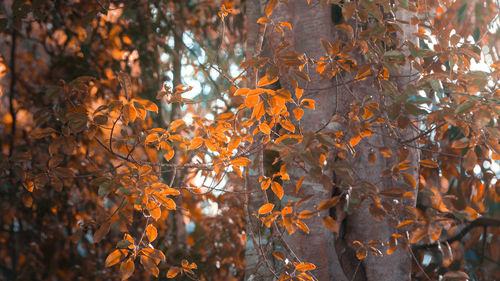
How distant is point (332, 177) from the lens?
4.80 feet

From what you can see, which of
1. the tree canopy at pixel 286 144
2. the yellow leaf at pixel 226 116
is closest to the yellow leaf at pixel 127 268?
the tree canopy at pixel 286 144

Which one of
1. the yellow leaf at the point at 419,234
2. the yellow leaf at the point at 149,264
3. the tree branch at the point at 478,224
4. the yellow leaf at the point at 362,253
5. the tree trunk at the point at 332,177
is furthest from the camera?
the tree branch at the point at 478,224

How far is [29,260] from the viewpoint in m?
2.66

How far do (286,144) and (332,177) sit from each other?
0.58 m

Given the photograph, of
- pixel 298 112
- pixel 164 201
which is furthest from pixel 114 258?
pixel 298 112

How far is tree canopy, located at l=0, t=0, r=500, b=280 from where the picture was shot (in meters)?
1.00

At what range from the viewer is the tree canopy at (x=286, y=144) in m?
1.00

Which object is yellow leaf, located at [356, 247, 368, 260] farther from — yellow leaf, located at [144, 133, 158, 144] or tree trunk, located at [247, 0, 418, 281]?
yellow leaf, located at [144, 133, 158, 144]

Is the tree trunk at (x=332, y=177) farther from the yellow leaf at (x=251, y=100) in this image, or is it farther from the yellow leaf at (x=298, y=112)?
the yellow leaf at (x=251, y=100)

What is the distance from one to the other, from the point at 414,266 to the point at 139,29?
176cm

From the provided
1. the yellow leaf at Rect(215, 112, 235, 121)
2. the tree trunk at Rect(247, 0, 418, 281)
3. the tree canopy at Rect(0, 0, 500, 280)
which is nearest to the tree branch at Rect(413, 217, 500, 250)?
the tree canopy at Rect(0, 0, 500, 280)

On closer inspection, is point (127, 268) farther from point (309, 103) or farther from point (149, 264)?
point (309, 103)

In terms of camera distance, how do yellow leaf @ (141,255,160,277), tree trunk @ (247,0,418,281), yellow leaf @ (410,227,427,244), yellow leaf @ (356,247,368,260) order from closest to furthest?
yellow leaf @ (410,227,427,244), yellow leaf @ (141,255,160,277), yellow leaf @ (356,247,368,260), tree trunk @ (247,0,418,281)

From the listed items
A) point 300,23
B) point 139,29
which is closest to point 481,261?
point 300,23
